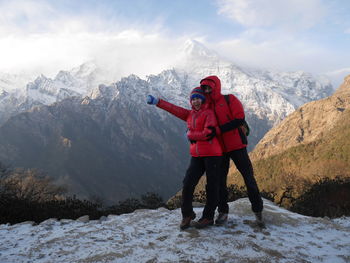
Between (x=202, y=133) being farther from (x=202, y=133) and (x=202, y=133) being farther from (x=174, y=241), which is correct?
(x=174, y=241)

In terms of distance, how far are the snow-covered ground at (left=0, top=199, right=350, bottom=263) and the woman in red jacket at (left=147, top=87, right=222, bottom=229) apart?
0.36 metres

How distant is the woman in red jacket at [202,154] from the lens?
496 cm

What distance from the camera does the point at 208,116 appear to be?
16.4 feet

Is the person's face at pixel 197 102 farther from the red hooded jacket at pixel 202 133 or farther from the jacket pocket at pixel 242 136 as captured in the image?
the jacket pocket at pixel 242 136

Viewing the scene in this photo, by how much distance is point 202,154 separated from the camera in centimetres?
500

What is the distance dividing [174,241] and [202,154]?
4.84 feet

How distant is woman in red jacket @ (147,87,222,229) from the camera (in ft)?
16.3

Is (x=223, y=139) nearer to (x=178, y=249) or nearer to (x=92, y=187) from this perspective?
(x=178, y=249)

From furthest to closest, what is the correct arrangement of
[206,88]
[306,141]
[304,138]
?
[304,138], [306,141], [206,88]

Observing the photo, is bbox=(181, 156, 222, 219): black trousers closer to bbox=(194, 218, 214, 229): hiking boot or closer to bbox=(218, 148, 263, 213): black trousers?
bbox=(194, 218, 214, 229): hiking boot

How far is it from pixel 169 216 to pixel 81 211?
387 centimetres

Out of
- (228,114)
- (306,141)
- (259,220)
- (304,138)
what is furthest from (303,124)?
(228,114)

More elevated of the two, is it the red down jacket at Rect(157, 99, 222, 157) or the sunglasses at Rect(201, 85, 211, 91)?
the sunglasses at Rect(201, 85, 211, 91)

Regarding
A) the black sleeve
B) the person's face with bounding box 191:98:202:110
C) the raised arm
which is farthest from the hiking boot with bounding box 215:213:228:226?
the person's face with bounding box 191:98:202:110
